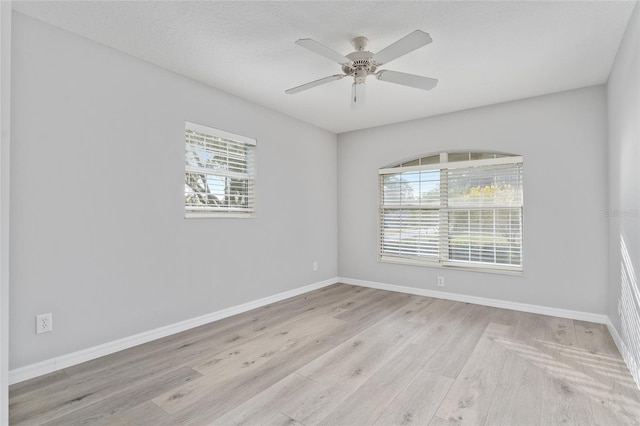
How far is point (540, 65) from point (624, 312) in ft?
7.34

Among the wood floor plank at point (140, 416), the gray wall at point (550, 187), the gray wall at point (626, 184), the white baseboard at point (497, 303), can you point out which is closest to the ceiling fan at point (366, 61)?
the gray wall at point (626, 184)

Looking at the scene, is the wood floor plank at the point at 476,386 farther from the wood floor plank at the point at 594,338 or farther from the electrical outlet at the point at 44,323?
the electrical outlet at the point at 44,323

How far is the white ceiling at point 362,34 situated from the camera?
7.04 ft

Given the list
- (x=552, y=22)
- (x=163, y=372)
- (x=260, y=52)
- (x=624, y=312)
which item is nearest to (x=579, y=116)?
(x=552, y=22)

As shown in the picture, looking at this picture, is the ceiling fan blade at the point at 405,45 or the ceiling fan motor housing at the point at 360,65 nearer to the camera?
the ceiling fan blade at the point at 405,45

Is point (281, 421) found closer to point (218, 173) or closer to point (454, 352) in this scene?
point (454, 352)

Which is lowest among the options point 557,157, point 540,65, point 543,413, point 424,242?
point 543,413

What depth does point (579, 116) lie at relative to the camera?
3.47 meters

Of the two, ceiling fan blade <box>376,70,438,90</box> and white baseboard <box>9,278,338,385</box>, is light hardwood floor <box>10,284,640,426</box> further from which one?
ceiling fan blade <box>376,70,438,90</box>

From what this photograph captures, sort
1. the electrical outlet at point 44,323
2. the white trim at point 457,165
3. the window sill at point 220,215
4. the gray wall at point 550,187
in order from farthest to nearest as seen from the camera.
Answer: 1. the white trim at point 457,165
2. the gray wall at point 550,187
3. the window sill at point 220,215
4. the electrical outlet at point 44,323

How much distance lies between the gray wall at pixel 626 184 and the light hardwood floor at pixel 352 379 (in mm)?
415

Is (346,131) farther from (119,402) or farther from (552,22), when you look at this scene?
(119,402)

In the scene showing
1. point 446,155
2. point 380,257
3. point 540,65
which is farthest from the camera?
point 380,257

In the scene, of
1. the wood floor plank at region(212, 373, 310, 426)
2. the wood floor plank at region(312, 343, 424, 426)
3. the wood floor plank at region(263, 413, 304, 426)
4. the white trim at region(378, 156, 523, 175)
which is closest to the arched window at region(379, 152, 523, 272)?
the white trim at region(378, 156, 523, 175)
